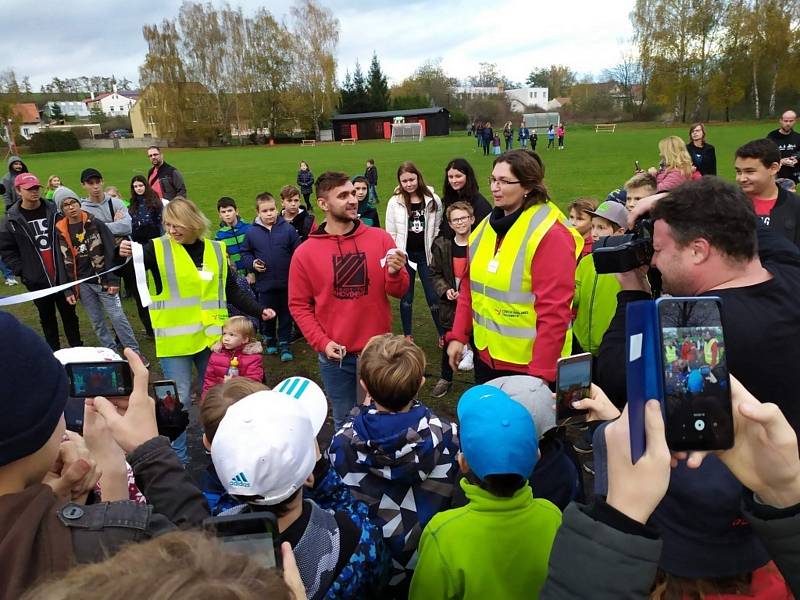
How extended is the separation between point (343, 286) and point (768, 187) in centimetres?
372

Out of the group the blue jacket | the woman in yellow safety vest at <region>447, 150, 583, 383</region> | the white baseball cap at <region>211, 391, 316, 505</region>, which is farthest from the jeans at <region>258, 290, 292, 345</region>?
the white baseball cap at <region>211, 391, 316, 505</region>

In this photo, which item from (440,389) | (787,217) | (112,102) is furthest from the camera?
(112,102)

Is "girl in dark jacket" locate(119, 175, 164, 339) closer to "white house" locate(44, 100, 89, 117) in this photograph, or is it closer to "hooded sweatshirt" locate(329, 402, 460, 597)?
"hooded sweatshirt" locate(329, 402, 460, 597)

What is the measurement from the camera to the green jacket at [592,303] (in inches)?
151

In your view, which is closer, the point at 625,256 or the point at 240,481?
the point at 240,481

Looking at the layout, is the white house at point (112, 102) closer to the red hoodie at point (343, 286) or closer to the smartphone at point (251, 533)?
the red hoodie at point (343, 286)

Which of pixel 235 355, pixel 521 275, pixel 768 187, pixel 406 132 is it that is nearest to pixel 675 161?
pixel 768 187

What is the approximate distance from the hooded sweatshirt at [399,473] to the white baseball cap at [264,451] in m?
0.59

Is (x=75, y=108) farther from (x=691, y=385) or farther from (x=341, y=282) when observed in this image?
(x=691, y=385)

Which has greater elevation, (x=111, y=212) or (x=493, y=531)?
(x=111, y=212)

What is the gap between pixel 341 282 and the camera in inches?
156

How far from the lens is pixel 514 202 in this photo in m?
A: 3.36

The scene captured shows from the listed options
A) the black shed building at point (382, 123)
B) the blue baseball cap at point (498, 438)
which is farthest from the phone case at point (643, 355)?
the black shed building at point (382, 123)

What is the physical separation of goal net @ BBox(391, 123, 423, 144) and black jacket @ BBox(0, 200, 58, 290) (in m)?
51.9
